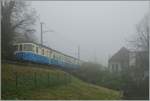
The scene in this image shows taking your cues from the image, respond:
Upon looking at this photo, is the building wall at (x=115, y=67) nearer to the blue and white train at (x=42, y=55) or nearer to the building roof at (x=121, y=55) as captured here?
the building roof at (x=121, y=55)

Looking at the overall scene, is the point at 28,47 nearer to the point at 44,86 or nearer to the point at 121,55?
the point at 44,86

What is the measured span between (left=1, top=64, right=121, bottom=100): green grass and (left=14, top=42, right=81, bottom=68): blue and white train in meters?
0.09

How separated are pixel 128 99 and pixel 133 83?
17cm

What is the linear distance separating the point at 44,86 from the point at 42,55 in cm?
32

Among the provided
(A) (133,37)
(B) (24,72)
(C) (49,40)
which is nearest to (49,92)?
(B) (24,72)

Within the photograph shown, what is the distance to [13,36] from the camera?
2.90 m

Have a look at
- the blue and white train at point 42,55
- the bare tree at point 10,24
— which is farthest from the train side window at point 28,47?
the bare tree at point 10,24

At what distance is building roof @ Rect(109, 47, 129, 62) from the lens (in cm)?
297

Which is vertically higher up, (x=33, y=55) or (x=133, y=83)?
(x=33, y=55)

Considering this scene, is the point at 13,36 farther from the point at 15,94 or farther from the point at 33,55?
the point at 15,94

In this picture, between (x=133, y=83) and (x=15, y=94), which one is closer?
(x=15, y=94)

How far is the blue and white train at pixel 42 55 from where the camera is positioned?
2.92 m

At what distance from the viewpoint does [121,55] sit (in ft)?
9.80

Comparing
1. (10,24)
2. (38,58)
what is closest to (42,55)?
(38,58)
